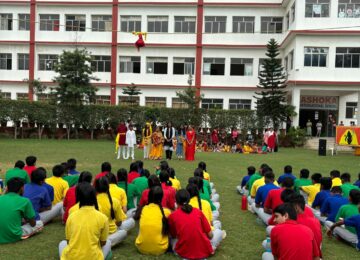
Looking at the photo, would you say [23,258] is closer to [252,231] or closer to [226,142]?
[252,231]

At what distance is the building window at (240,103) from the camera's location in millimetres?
31656

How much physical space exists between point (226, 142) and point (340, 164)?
8752 millimetres

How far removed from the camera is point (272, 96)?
27.0m

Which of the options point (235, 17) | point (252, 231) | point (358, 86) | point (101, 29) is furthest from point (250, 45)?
point (252, 231)

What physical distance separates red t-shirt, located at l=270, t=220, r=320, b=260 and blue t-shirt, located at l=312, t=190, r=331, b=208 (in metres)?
2.87

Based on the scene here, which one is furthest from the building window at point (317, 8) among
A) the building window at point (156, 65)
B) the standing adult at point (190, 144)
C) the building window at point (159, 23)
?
the standing adult at point (190, 144)

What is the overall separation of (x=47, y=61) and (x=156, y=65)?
30.5ft

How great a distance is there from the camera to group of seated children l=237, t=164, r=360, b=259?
169 inches

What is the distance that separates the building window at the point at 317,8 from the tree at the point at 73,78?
1510 cm

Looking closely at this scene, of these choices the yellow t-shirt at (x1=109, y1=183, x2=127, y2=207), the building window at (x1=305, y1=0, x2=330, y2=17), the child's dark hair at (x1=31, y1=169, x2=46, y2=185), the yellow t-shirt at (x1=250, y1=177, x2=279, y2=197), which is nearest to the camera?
the yellow t-shirt at (x1=109, y1=183, x2=127, y2=207)

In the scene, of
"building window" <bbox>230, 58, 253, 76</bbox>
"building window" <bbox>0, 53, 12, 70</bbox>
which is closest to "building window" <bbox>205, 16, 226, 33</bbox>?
"building window" <bbox>230, 58, 253, 76</bbox>

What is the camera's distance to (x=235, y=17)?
31.8 meters

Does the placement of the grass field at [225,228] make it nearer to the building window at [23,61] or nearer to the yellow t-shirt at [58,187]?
the yellow t-shirt at [58,187]

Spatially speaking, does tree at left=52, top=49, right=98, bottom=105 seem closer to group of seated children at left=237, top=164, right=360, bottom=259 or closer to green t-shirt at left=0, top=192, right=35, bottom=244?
group of seated children at left=237, top=164, right=360, bottom=259
